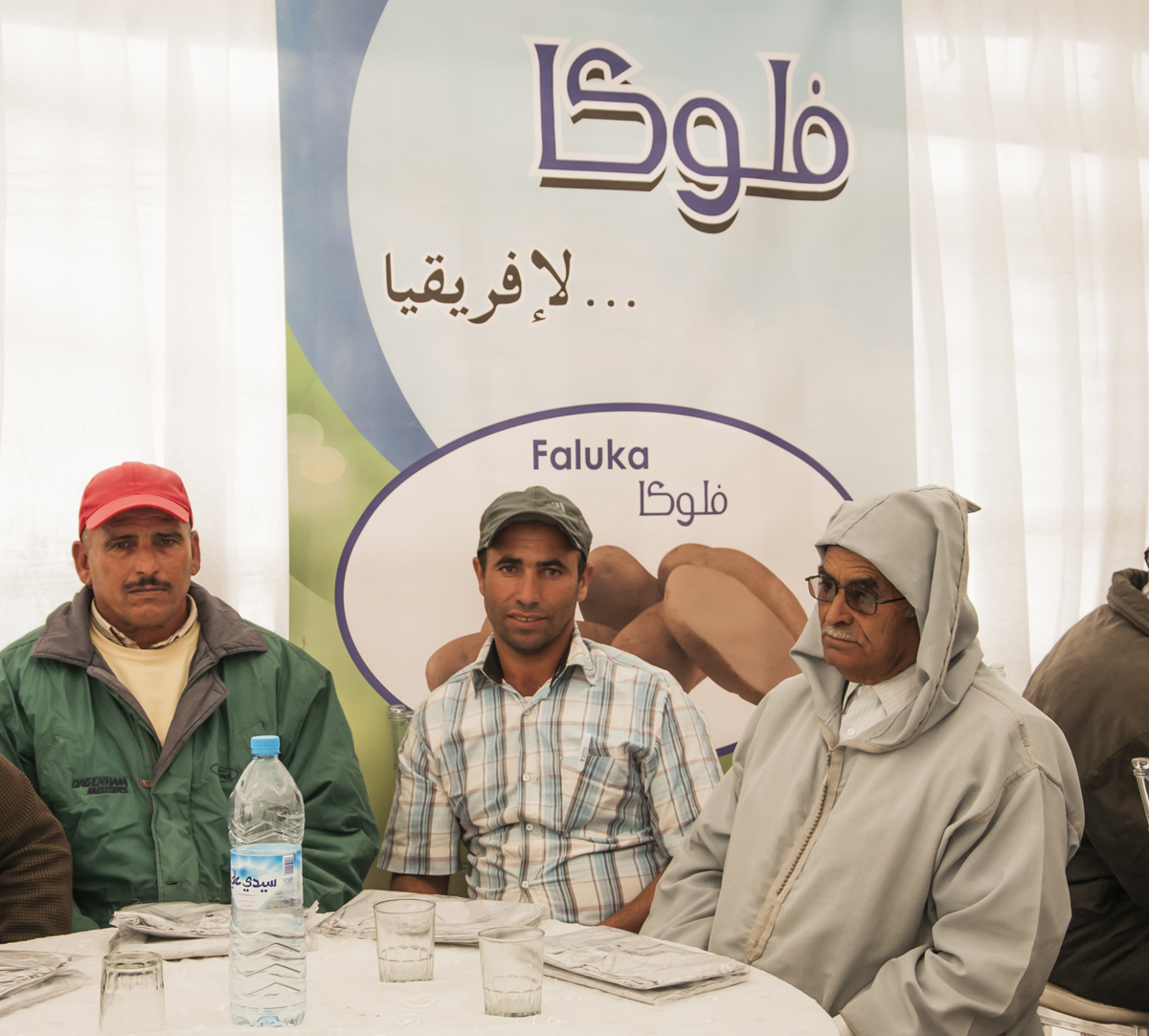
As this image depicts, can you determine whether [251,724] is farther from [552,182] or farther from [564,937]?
[552,182]

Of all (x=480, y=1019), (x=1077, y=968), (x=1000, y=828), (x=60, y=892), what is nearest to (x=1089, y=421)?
(x=1077, y=968)

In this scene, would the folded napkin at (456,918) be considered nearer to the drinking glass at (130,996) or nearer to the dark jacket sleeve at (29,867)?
the drinking glass at (130,996)

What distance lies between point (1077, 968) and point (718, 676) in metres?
1.08

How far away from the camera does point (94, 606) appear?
2482 millimetres

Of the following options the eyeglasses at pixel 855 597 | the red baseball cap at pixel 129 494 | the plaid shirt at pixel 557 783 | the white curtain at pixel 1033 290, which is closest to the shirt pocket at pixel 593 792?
the plaid shirt at pixel 557 783

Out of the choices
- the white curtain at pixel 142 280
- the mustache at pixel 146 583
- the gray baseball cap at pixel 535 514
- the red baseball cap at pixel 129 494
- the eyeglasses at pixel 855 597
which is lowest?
the eyeglasses at pixel 855 597

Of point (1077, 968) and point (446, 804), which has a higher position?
point (446, 804)

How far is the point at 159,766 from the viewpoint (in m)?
2.29

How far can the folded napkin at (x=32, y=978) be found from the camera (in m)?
1.39

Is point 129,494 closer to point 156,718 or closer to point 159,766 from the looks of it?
point 156,718

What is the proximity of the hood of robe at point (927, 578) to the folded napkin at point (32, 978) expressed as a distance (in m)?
1.24

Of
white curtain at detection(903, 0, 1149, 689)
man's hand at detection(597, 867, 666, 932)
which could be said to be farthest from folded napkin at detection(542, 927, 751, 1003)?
white curtain at detection(903, 0, 1149, 689)

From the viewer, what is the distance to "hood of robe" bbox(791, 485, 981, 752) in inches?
71.7

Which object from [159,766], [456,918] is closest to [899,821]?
[456,918]
